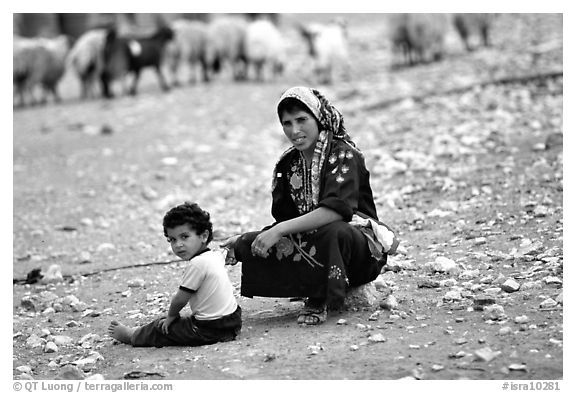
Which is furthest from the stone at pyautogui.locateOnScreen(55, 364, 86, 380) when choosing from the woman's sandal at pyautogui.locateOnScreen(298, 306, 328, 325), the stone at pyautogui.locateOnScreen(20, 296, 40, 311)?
the stone at pyautogui.locateOnScreen(20, 296, 40, 311)

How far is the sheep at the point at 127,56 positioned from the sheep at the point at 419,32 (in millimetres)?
3986

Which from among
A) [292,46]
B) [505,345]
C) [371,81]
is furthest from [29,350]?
[292,46]

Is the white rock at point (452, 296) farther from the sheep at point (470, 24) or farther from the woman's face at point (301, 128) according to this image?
the sheep at point (470, 24)

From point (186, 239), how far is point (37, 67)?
36.9 feet

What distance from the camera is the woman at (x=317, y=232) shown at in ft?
13.2

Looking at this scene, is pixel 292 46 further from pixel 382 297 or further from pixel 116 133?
pixel 382 297

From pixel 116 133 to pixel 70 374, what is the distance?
7311mm

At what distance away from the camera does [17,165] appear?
964 cm

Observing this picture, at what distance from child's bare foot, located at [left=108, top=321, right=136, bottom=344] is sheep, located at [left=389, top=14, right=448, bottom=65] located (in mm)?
10770

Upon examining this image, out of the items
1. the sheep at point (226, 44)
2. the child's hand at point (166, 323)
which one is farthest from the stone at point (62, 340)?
the sheep at point (226, 44)

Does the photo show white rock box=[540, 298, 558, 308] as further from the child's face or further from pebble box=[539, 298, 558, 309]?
the child's face

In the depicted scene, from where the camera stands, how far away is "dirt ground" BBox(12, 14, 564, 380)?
3754 millimetres

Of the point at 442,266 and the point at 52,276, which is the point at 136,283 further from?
the point at 442,266

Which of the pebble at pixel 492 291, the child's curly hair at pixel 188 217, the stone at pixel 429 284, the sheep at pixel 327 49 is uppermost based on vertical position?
the sheep at pixel 327 49
